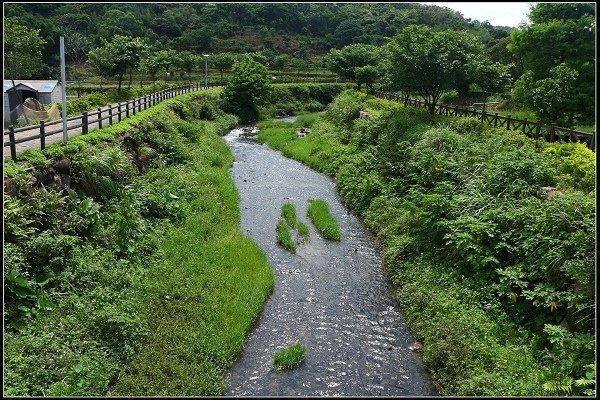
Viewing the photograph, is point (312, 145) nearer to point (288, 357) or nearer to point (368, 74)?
point (368, 74)

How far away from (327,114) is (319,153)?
49.2 feet

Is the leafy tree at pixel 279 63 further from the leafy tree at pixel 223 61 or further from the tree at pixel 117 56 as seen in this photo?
the tree at pixel 117 56

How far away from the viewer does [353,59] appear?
57.1m

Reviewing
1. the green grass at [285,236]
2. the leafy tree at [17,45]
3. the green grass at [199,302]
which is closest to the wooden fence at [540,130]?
the green grass at [285,236]

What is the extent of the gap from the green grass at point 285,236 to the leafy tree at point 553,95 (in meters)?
15.1

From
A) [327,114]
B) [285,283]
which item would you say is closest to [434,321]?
[285,283]

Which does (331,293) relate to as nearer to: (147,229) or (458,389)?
(458,389)

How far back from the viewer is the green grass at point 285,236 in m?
18.0

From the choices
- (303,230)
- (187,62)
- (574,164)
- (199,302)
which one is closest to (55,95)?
(303,230)

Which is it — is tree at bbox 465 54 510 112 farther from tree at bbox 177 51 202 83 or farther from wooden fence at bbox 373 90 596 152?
tree at bbox 177 51 202 83

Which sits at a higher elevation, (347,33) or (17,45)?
(347,33)

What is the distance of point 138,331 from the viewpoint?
35.3 ft

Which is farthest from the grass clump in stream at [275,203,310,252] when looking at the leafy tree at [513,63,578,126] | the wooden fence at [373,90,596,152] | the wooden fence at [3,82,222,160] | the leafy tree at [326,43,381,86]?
the leafy tree at [326,43,381,86]

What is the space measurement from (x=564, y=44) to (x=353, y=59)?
3029 centimetres
